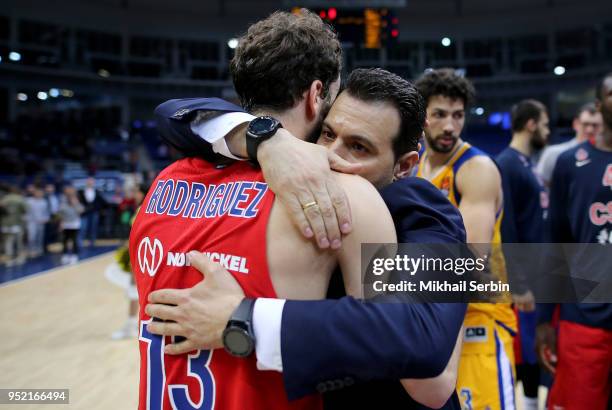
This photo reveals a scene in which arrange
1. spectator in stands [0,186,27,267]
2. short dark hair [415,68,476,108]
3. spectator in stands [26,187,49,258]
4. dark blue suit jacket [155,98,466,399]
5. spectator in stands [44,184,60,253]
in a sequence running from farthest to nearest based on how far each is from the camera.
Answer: spectator in stands [44,184,60,253], spectator in stands [26,187,49,258], spectator in stands [0,186,27,267], short dark hair [415,68,476,108], dark blue suit jacket [155,98,466,399]

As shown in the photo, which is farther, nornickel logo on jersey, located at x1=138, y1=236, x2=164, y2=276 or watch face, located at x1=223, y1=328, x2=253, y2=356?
nornickel logo on jersey, located at x1=138, y1=236, x2=164, y2=276

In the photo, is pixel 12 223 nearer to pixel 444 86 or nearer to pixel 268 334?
pixel 444 86

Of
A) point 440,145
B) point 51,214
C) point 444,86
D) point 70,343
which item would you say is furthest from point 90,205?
point 440,145

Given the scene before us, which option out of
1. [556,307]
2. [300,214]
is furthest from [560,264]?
[300,214]

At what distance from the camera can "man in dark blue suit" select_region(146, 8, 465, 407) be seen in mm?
1015

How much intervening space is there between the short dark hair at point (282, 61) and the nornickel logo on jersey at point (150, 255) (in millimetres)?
435

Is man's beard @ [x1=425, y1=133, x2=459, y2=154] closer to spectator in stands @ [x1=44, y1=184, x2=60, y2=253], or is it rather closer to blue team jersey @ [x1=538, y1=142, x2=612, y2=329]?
blue team jersey @ [x1=538, y1=142, x2=612, y2=329]

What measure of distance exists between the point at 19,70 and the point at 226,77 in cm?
791

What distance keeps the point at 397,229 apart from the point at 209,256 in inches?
17.2

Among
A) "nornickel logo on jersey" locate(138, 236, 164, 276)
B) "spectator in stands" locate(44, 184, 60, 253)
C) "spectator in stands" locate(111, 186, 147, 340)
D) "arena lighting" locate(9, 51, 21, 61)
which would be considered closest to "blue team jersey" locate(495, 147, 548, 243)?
"nornickel logo on jersey" locate(138, 236, 164, 276)

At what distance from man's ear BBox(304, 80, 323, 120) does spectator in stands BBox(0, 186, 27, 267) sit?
1175cm

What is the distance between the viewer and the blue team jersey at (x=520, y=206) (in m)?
Result: 3.37

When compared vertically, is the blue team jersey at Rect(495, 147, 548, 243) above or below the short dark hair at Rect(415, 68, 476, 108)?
below

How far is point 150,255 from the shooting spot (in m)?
1.29
